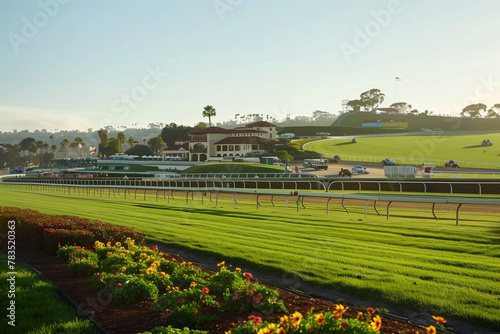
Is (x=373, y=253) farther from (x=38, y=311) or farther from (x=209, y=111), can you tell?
(x=209, y=111)

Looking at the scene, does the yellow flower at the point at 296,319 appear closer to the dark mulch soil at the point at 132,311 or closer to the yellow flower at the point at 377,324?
the yellow flower at the point at 377,324

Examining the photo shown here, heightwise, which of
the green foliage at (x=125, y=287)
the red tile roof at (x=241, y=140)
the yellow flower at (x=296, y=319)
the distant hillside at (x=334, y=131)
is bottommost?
the green foliage at (x=125, y=287)

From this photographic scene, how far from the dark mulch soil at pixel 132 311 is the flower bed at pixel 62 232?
182 cm

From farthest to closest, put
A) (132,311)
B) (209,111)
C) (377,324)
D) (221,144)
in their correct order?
(209,111), (221,144), (132,311), (377,324)

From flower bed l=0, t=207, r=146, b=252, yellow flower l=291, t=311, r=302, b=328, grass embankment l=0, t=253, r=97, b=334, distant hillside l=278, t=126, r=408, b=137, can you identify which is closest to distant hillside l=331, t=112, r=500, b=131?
distant hillside l=278, t=126, r=408, b=137

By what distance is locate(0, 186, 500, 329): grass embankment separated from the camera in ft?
23.6

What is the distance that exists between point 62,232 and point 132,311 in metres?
4.85

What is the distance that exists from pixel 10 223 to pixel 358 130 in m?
147

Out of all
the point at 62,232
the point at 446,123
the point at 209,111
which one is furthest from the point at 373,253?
the point at 446,123

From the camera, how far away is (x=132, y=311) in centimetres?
659

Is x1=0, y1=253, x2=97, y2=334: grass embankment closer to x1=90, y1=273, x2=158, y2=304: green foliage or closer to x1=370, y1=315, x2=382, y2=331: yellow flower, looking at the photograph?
x1=90, y1=273, x2=158, y2=304: green foliage

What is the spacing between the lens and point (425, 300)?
6.91 m

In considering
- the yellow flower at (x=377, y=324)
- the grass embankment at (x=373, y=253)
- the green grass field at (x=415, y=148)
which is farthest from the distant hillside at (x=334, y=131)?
the yellow flower at (x=377, y=324)

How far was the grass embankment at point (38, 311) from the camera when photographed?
576 centimetres
